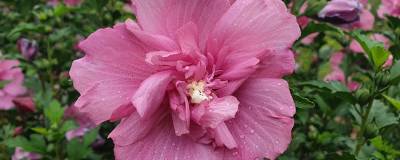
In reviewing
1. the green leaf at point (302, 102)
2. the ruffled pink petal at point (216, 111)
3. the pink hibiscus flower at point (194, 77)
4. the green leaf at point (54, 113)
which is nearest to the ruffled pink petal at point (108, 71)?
the pink hibiscus flower at point (194, 77)

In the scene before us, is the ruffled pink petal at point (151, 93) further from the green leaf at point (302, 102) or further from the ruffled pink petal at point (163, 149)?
the green leaf at point (302, 102)

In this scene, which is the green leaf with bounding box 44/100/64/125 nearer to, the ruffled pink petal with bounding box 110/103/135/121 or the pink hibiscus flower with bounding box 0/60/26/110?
the pink hibiscus flower with bounding box 0/60/26/110

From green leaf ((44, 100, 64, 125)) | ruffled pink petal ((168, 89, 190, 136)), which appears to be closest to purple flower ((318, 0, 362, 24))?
ruffled pink petal ((168, 89, 190, 136))

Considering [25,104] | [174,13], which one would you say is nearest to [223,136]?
[174,13]

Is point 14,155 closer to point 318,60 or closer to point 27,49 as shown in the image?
point 27,49

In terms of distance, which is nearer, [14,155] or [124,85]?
[124,85]

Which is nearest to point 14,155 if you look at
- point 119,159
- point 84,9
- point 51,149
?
point 51,149
